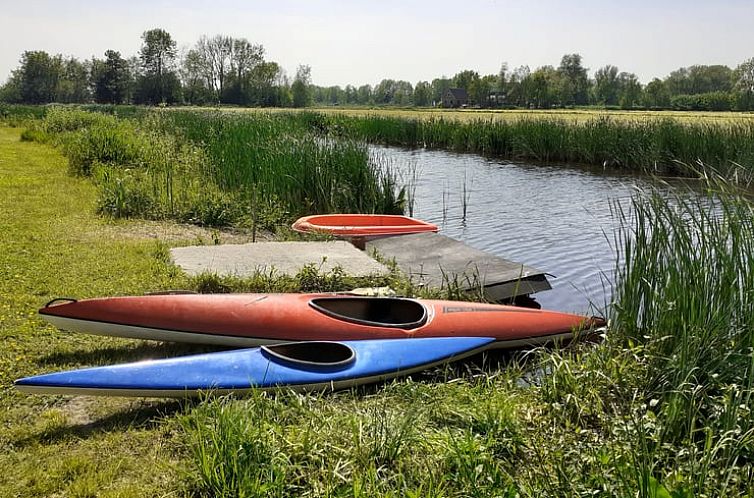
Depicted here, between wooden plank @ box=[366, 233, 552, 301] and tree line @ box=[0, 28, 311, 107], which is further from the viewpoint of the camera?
tree line @ box=[0, 28, 311, 107]

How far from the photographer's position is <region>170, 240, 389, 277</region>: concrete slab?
17.8 feet

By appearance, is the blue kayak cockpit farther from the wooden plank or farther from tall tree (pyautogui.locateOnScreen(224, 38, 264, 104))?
tall tree (pyautogui.locateOnScreen(224, 38, 264, 104))

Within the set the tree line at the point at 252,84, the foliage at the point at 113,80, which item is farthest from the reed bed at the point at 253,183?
the foliage at the point at 113,80

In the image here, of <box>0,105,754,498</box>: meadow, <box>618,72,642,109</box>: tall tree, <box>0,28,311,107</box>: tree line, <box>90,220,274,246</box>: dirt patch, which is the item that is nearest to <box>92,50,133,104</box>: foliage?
<box>0,28,311,107</box>: tree line

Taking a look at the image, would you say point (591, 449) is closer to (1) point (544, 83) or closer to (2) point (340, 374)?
(2) point (340, 374)

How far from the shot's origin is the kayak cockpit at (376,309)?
13.7 ft

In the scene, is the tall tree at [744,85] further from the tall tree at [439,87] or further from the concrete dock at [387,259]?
the concrete dock at [387,259]

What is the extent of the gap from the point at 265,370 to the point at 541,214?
8.05 meters

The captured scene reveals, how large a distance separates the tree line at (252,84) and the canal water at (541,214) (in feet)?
108

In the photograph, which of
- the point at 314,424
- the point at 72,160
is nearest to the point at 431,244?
the point at 314,424

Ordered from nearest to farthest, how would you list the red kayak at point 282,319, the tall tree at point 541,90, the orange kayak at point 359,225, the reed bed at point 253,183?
the red kayak at point 282,319
the orange kayak at point 359,225
the reed bed at point 253,183
the tall tree at point 541,90

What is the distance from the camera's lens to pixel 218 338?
153 inches

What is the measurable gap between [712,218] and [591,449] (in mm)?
1627

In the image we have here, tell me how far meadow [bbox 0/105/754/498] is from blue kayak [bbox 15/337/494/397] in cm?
10
